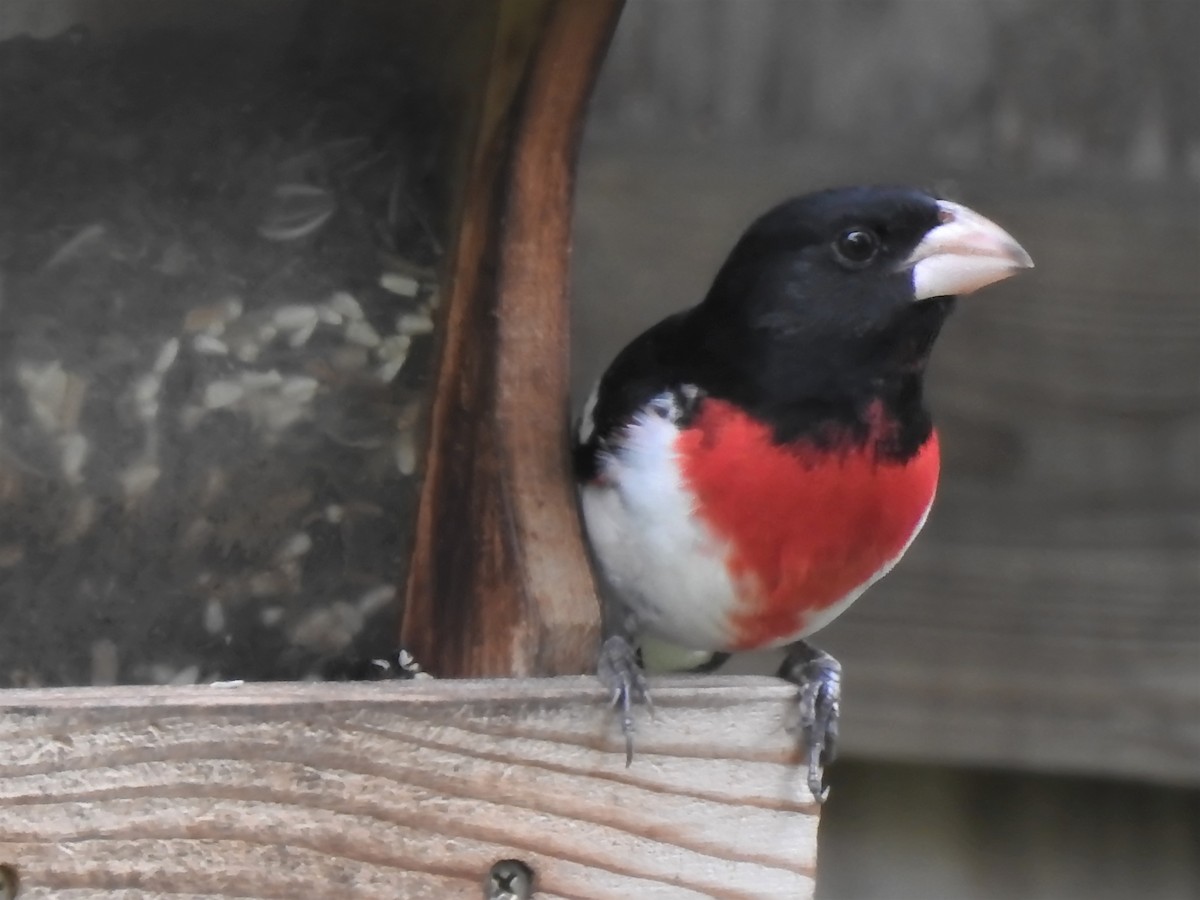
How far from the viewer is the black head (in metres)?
1.33

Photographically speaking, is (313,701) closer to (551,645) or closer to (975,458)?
(551,645)

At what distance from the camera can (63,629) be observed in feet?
4.05

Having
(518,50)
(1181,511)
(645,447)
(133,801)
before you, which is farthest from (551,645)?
→ (1181,511)

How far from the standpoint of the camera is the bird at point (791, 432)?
4.38ft

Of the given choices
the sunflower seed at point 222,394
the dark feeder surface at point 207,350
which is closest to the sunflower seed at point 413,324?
the dark feeder surface at point 207,350

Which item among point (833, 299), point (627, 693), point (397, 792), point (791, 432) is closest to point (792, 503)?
point (791, 432)

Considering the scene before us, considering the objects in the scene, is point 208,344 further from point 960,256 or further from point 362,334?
point 960,256

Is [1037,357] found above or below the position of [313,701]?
above

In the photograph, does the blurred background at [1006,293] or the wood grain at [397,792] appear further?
the blurred background at [1006,293]

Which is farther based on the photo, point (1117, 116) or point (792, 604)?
point (1117, 116)

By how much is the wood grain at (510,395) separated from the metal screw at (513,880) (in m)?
0.22

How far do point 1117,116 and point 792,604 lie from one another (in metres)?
0.58

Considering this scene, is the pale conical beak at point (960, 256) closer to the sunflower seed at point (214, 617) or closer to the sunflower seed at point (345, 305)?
the sunflower seed at point (345, 305)

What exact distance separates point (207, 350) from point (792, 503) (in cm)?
48
